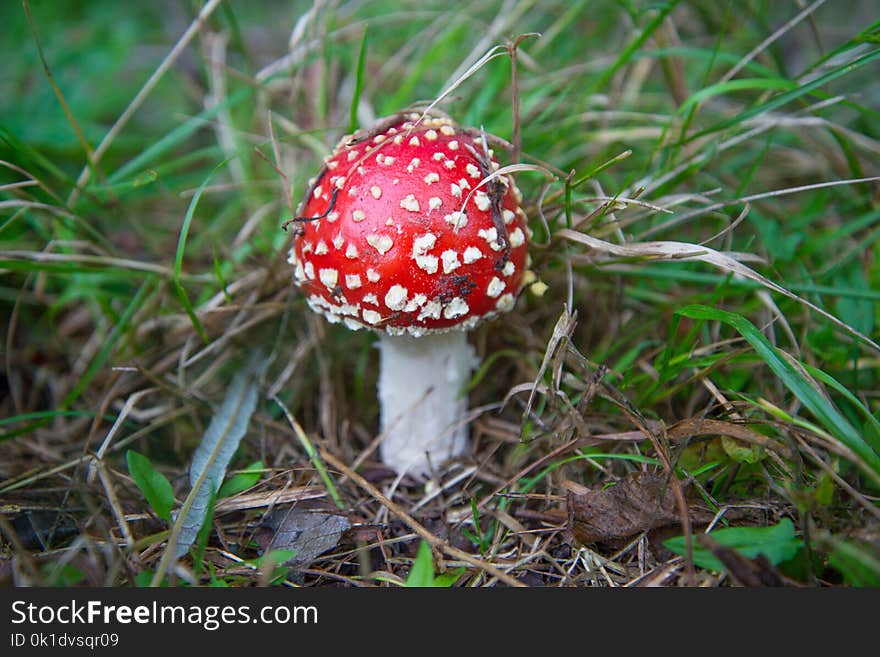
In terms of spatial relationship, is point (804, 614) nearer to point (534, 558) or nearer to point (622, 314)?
point (534, 558)

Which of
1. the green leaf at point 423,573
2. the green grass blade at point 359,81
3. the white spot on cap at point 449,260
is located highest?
the green grass blade at point 359,81

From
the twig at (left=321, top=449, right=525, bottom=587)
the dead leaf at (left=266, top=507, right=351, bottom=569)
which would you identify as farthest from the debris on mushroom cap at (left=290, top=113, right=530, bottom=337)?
the dead leaf at (left=266, top=507, right=351, bottom=569)

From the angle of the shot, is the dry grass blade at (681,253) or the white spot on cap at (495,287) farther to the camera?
the white spot on cap at (495,287)

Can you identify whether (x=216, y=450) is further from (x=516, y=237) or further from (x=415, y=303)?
(x=516, y=237)

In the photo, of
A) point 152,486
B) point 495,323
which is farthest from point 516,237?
point 152,486

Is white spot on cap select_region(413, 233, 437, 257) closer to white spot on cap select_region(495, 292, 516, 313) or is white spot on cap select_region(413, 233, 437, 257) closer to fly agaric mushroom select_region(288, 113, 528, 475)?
fly agaric mushroom select_region(288, 113, 528, 475)

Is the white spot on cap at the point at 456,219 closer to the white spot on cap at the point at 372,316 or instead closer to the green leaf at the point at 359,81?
the white spot on cap at the point at 372,316

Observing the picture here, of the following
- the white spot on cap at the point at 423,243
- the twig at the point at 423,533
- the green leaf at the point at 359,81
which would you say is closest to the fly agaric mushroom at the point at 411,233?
the white spot on cap at the point at 423,243
